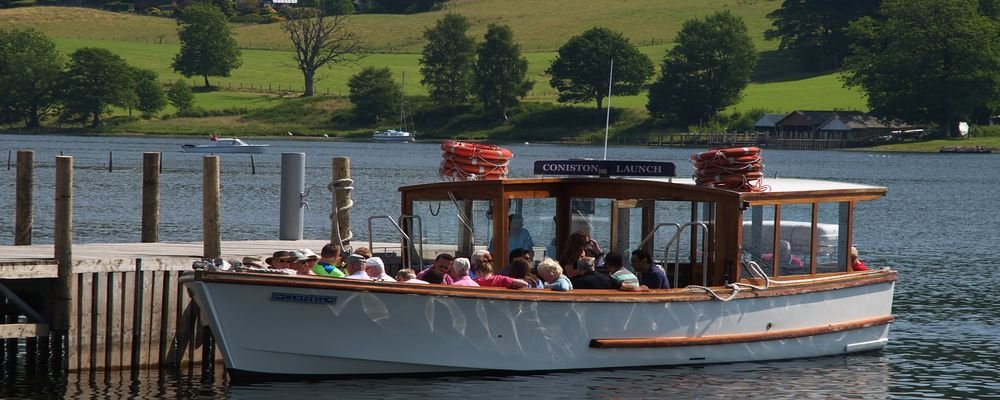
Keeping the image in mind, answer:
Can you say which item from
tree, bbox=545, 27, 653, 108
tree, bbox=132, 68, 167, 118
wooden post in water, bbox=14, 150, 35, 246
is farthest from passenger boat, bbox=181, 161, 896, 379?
tree, bbox=132, 68, 167, 118

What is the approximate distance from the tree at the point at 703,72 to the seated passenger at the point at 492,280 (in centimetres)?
12806

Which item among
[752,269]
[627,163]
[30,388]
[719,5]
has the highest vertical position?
[719,5]

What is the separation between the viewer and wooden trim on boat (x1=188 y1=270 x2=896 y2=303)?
56.3 feet

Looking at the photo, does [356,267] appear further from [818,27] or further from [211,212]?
[818,27]

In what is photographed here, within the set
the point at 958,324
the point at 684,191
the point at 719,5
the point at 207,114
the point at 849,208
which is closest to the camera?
the point at 684,191

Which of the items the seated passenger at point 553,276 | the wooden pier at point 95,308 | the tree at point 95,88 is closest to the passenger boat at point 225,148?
the tree at point 95,88

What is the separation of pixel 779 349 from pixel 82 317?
9037mm

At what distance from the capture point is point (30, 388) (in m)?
18.6

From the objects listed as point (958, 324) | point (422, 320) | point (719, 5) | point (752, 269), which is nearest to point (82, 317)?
point (422, 320)

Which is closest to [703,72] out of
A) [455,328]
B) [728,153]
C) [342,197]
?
[342,197]

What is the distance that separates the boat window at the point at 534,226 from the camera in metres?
19.7

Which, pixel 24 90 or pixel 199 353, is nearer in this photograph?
pixel 199 353

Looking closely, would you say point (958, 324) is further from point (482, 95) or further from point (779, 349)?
point (482, 95)

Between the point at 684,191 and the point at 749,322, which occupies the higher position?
the point at 684,191
